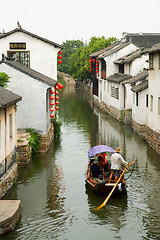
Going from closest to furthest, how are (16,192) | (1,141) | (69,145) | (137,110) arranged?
(1,141)
(16,192)
(69,145)
(137,110)

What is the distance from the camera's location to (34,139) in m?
23.8

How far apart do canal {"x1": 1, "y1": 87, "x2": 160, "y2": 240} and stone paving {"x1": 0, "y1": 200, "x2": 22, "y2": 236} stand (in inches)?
8.6

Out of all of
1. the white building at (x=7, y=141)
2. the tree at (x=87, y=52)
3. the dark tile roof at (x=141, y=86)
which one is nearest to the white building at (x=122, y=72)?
the dark tile roof at (x=141, y=86)

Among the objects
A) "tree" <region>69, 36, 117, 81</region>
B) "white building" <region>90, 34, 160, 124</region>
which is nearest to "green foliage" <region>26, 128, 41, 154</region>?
"white building" <region>90, 34, 160, 124</region>

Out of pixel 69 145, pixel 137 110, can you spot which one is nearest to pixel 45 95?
pixel 69 145

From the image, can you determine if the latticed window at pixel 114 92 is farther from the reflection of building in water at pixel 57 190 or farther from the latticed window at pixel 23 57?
the reflection of building in water at pixel 57 190

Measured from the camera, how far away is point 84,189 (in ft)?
57.4

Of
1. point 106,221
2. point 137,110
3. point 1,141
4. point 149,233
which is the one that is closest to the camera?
point 149,233

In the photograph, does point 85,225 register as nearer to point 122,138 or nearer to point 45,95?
point 45,95

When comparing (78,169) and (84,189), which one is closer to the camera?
(84,189)

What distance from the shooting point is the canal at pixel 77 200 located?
12.9 meters

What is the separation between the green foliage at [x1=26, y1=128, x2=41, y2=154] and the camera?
23323 mm

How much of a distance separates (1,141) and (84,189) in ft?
14.5

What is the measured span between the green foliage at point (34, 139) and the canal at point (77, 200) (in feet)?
2.03
